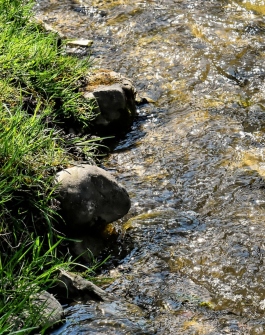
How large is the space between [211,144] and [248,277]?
1.96m

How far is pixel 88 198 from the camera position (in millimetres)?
3971

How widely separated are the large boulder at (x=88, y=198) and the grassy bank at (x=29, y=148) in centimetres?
11

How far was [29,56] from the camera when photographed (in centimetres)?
517

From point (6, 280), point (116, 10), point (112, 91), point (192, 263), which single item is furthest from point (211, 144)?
point (116, 10)

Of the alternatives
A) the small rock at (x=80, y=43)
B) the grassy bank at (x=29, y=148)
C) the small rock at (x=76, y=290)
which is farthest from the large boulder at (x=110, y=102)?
the small rock at (x=76, y=290)

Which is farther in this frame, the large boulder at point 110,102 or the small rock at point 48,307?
the large boulder at point 110,102

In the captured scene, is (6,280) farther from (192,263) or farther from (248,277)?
(248,277)

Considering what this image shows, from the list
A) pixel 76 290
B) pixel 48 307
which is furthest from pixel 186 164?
pixel 48 307

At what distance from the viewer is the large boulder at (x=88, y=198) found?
3.89 m

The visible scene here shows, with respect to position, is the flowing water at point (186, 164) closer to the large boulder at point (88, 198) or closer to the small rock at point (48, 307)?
the small rock at point (48, 307)

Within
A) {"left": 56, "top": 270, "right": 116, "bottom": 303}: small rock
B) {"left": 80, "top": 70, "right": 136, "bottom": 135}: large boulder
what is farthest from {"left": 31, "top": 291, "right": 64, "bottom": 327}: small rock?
{"left": 80, "top": 70, "right": 136, "bottom": 135}: large boulder

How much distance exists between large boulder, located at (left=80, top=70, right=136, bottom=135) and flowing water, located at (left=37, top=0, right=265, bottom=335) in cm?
19

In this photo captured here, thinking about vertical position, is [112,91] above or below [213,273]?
above

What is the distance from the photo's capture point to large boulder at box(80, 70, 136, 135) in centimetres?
561
